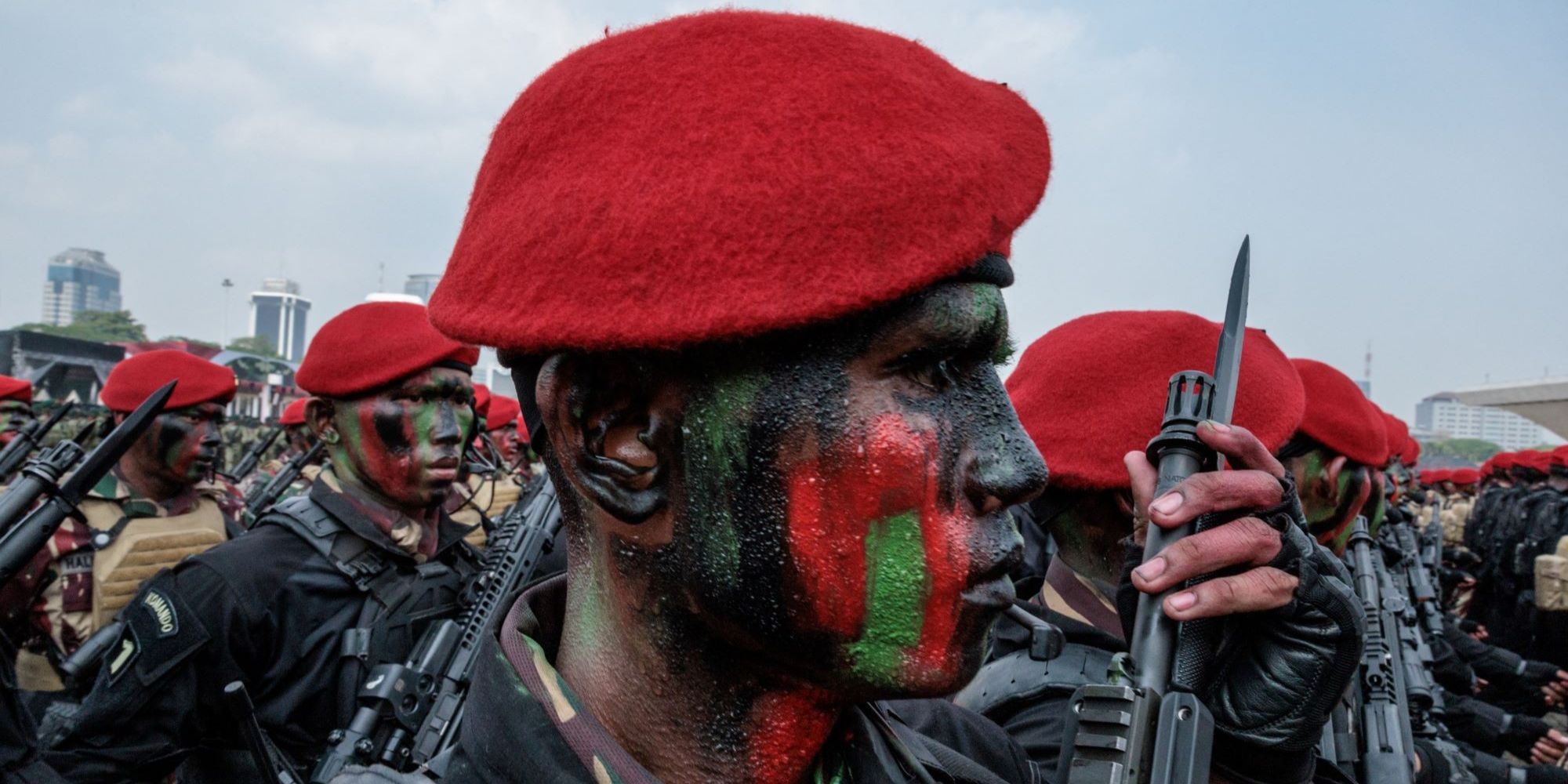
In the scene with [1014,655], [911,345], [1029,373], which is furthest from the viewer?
[1029,373]

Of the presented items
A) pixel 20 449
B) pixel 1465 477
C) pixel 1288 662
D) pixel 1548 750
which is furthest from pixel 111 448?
pixel 1465 477

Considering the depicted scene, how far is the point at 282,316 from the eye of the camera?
11925cm

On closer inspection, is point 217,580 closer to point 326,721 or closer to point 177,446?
point 326,721

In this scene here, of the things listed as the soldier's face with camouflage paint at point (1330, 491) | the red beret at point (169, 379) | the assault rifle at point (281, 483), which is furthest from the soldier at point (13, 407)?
the soldier's face with camouflage paint at point (1330, 491)

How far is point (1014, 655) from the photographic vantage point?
291 cm

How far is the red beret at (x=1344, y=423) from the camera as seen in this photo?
455 centimetres

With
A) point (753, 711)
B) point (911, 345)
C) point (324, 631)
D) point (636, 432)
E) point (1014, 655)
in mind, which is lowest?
point (324, 631)

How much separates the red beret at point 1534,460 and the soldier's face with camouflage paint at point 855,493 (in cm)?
1961

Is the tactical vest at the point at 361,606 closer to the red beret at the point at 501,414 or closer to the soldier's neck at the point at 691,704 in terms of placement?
the soldier's neck at the point at 691,704

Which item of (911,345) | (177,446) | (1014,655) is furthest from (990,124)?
(177,446)

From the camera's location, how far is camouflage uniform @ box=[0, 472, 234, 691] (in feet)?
18.7

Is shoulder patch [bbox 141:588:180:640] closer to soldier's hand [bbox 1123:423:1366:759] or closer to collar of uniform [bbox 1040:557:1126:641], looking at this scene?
collar of uniform [bbox 1040:557:1126:641]

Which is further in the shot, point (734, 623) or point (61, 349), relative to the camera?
point (61, 349)

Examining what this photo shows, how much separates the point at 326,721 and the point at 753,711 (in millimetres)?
3306
